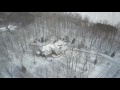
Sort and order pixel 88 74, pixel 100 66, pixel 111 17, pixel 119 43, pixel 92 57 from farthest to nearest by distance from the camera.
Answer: pixel 111 17, pixel 119 43, pixel 92 57, pixel 100 66, pixel 88 74

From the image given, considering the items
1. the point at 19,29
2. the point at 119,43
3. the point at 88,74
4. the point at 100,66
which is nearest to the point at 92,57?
the point at 100,66

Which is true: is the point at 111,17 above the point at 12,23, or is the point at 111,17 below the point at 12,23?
above

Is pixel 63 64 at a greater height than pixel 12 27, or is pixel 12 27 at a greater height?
pixel 12 27

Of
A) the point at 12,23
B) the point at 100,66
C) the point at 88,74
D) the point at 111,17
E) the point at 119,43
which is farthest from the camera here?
the point at 12,23

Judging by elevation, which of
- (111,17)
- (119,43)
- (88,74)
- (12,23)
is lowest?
(88,74)

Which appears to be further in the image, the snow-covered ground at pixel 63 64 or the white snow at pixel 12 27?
the white snow at pixel 12 27

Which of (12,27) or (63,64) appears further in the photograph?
(12,27)

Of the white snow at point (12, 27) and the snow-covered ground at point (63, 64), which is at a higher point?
the white snow at point (12, 27)

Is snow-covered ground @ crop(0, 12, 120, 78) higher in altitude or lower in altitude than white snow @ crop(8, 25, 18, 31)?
lower

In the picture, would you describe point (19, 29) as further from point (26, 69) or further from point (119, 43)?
point (119, 43)

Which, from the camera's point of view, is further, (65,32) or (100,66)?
(65,32)

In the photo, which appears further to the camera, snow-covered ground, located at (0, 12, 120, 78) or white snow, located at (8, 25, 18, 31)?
white snow, located at (8, 25, 18, 31)
